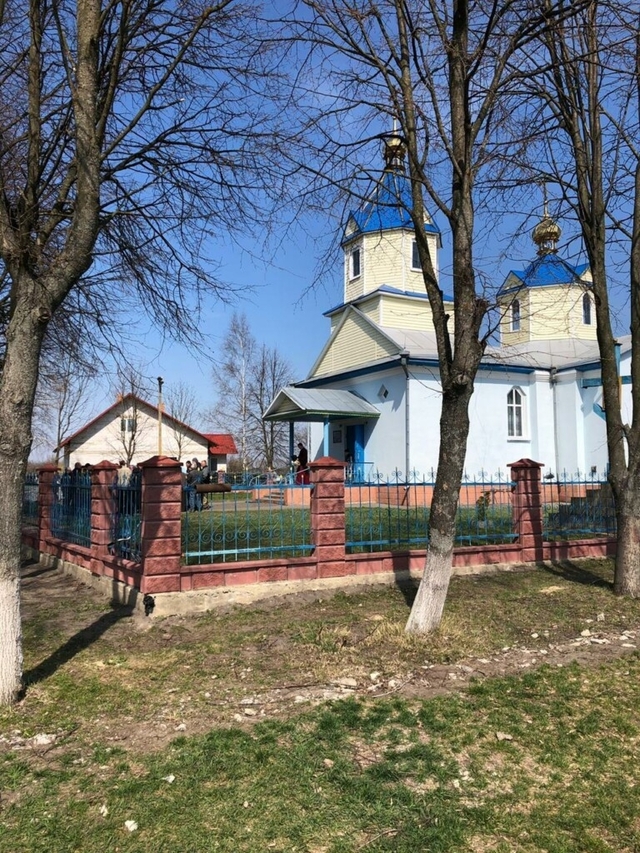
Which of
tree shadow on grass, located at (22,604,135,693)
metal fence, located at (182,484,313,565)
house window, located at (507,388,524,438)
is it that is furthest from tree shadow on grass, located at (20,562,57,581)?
house window, located at (507,388,524,438)

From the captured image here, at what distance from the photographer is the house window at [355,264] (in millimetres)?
23781

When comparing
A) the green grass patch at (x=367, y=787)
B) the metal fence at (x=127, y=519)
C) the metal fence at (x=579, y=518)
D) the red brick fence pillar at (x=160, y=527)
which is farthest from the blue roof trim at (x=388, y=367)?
the green grass patch at (x=367, y=787)

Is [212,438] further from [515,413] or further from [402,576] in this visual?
[402,576]

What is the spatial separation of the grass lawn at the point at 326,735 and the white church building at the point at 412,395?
460 inches

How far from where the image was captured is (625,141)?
7836 millimetres

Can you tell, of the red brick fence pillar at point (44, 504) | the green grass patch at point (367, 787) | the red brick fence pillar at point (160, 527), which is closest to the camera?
the green grass patch at point (367, 787)

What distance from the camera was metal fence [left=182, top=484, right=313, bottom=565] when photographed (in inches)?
288

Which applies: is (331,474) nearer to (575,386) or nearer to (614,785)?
(614,785)

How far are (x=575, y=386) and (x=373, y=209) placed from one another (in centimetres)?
1554

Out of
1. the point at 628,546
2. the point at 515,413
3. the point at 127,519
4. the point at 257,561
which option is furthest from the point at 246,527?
the point at 515,413

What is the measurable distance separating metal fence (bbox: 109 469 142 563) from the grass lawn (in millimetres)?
1115

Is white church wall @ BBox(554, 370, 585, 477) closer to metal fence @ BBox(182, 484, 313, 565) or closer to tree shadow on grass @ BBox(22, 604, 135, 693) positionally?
metal fence @ BBox(182, 484, 313, 565)

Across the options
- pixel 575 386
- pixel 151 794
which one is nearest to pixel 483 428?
pixel 575 386

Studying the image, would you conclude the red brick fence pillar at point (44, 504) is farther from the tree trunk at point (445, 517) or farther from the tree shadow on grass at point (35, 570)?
the tree trunk at point (445, 517)
